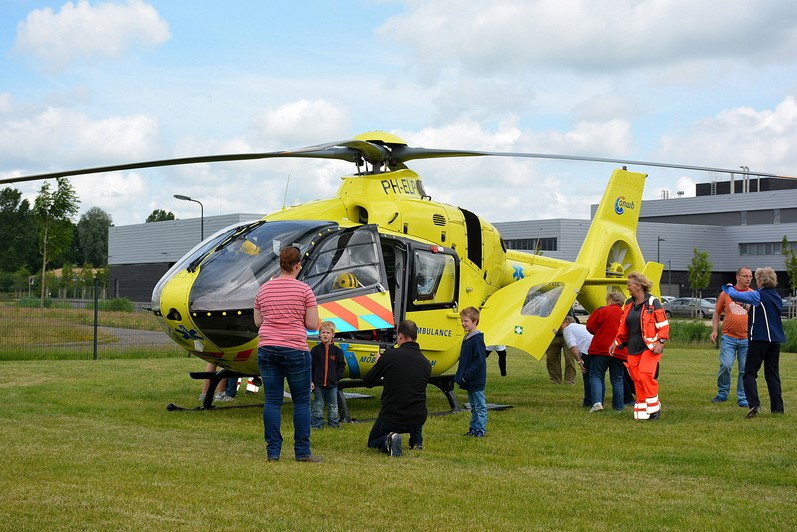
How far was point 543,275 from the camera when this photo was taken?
1367cm

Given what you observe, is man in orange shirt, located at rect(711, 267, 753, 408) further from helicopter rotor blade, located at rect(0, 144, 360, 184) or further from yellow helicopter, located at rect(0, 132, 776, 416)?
helicopter rotor blade, located at rect(0, 144, 360, 184)

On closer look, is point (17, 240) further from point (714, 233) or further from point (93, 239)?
point (714, 233)

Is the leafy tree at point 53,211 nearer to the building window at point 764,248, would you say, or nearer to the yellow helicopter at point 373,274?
the yellow helicopter at point 373,274

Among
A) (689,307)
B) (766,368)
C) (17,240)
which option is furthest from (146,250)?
(766,368)

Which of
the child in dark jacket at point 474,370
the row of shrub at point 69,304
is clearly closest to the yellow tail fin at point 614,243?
the child in dark jacket at point 474,370

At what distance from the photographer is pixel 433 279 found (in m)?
12.2

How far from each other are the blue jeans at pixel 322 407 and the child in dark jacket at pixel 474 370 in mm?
1588

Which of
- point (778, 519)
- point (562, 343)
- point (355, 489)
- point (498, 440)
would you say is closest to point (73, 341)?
point (562, 343)

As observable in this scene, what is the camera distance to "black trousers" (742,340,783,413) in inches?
451

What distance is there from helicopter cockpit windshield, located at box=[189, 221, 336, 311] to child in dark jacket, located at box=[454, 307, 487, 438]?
2402 millimetres

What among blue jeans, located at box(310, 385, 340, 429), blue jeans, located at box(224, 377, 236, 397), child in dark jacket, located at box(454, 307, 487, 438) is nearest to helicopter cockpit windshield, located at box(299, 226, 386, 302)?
blue jeans, located at box(310, 385, 340, 429)

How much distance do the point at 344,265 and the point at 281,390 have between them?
335 centimetres

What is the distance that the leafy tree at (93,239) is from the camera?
119 m

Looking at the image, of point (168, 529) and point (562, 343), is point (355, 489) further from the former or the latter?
point (562, 343)
